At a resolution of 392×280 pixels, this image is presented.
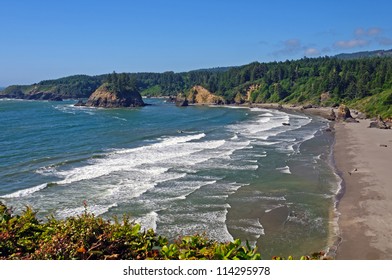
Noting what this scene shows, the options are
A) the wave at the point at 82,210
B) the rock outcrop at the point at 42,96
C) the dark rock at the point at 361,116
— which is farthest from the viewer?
the rock outcrop at the point at 42,96

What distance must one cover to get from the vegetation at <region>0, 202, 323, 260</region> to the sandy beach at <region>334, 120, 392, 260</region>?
13792 mm

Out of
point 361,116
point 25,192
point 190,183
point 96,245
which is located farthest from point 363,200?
point 361,116

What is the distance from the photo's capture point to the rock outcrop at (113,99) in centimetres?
12986

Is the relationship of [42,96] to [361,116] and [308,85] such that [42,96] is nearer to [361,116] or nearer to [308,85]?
[308,85]

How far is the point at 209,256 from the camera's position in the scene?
22.7 ft

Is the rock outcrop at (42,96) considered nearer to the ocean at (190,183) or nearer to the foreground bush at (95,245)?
the ocean at (190,183)

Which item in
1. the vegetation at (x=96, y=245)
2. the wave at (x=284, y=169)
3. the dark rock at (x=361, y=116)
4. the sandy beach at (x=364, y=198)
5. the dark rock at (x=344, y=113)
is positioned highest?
the vegetation at (x=96, y=245)

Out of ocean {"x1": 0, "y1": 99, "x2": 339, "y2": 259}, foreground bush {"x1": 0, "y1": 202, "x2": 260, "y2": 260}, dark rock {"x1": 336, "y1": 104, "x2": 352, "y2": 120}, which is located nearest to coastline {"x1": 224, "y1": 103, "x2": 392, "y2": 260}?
ocean {"x1": 0, "y1": 99, "x2": 339, "y2": 259}

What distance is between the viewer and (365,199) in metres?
27.8

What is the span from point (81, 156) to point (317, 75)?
123 meters

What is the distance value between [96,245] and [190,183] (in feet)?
78.3

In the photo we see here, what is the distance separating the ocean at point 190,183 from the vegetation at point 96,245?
1289 centimetres

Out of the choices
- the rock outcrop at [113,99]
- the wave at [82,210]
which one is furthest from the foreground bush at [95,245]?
the rock outcrop at [113,99]

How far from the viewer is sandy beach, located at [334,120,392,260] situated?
65.7 ft
